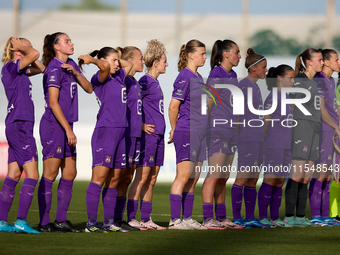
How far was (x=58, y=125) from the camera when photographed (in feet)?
18.9

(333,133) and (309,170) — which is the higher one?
(333,133)

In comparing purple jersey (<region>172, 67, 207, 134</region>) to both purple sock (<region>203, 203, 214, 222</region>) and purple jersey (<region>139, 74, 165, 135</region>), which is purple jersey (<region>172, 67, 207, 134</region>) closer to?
purple jersey (<region>139, 74, 165, 135</region>)

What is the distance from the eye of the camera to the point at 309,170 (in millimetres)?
6957

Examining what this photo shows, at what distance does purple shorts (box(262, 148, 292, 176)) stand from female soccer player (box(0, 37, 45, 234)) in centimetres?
280

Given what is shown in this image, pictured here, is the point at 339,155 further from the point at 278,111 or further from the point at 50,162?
the point at 50,162

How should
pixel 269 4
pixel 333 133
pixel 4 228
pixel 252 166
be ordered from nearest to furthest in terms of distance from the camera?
pixel 4 228 < pixel 252 166 < pixel 333 133 < pixel 269 4

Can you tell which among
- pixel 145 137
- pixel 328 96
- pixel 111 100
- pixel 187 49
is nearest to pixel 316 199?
pixel 328 96

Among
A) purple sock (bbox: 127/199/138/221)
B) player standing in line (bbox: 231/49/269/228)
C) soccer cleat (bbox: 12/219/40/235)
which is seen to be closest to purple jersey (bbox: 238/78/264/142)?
player standing in line (bbox: 231/49/269/228)

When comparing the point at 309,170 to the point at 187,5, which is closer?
the point at 309,170

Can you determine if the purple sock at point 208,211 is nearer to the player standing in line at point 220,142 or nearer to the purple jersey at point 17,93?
the player standing in line at point 220,142

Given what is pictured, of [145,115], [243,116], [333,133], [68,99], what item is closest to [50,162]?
[68,99]

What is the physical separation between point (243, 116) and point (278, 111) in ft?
1.79

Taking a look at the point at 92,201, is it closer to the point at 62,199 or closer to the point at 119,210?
the point at 62,199

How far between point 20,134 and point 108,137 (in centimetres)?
89
